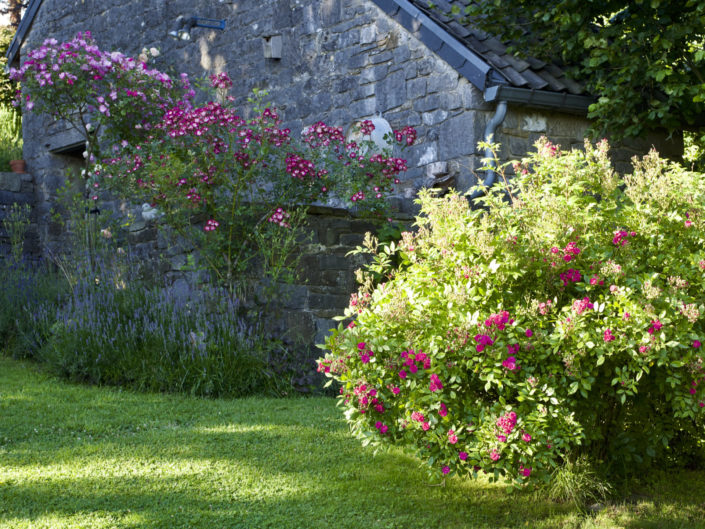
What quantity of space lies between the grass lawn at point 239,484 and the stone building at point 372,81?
7.52ft

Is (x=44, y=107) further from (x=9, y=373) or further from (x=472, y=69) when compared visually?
(x=472, y=69)

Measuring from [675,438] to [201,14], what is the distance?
8.01 metres

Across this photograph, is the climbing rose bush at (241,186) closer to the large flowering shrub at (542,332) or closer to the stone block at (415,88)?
the stone block at (415,88)

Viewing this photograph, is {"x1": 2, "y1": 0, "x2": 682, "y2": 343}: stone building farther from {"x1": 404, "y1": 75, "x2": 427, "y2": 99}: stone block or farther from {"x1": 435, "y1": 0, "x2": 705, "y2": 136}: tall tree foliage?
{"x1": 435, "y1": 0, "x2": 705, "y2": 136}: tall tree foliage

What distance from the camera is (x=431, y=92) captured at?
7555 millimetres

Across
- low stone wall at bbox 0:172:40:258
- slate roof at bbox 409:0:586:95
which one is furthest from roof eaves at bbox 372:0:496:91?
low stone wall at bbox 0:172:40:258

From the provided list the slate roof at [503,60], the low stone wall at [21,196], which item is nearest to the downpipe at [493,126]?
the slate roof at [503,60]

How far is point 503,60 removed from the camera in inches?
292

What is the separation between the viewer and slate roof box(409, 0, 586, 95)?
7195 millimetres

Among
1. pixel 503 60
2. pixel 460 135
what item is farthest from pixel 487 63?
pixel 460 135

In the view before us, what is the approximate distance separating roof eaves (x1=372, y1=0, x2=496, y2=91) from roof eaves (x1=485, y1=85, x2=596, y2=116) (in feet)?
0.48

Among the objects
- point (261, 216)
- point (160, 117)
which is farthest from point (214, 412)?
point (160, 117)

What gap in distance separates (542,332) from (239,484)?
1.68 m

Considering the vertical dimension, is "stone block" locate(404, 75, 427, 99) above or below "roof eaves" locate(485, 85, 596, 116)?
above
